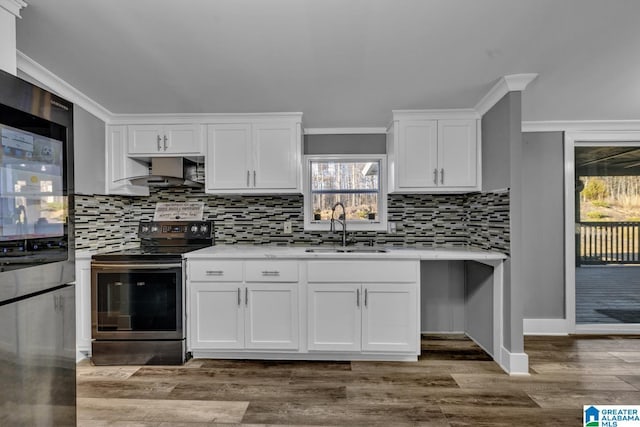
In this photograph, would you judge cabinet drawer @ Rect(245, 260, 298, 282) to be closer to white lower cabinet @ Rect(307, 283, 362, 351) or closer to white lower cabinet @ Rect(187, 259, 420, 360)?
white lower cabinet @ Rect(187, 259, 420, 360)

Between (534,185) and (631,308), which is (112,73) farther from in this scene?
(631,308)

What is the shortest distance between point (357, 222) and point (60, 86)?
105 inches

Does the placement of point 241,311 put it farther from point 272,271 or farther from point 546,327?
point 546,327

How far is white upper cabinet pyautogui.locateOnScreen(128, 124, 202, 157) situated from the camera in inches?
125

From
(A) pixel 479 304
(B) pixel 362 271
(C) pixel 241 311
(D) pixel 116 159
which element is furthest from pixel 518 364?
(D) pixel 116 159

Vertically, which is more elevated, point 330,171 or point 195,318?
point 330,171

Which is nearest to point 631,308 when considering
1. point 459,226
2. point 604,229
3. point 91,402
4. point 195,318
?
point 604,229

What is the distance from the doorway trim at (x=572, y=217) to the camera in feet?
11.4

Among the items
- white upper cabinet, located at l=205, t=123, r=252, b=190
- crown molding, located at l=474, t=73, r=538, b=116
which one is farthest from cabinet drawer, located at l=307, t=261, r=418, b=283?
crown molding, located at l=474, t=73, r=538, b=116

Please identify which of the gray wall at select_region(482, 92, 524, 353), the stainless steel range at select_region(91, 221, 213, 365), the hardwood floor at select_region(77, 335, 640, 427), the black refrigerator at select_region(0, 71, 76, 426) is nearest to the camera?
the black refrigerator at select_region(0, 71, 76, 426)

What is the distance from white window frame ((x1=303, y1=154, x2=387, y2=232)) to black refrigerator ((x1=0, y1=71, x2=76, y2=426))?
7.58ft

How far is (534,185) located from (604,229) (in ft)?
2.81

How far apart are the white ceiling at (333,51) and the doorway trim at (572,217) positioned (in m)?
0.56

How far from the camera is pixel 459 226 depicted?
3529 mm
